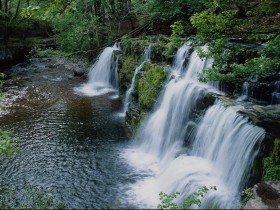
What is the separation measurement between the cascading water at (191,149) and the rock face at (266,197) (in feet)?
2.90

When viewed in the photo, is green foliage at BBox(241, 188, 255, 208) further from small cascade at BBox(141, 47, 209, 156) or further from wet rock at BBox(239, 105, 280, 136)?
small cascade at BBox(141, 47, 209, 156)

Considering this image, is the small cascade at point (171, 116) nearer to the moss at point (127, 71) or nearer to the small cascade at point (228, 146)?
the small cascade at point (228, 146)

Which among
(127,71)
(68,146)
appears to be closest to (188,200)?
(68,146)

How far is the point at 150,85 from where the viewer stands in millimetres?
13852

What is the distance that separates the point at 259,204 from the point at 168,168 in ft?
13.9

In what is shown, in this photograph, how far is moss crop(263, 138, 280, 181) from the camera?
6852 millimetres

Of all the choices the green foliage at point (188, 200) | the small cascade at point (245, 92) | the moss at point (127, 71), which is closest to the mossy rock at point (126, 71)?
the moss at point (127, 71)

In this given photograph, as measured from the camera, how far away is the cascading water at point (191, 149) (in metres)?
7.92

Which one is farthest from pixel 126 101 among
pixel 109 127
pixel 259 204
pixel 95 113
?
pixel 259 204

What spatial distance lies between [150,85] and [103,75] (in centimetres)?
889

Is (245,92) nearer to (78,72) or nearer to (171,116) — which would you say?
(171,116)

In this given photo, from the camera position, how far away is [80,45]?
82.2ft

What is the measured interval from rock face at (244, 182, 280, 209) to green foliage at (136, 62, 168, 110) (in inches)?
290

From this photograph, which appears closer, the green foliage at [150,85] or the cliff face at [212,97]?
the cliff face at [212,97]
